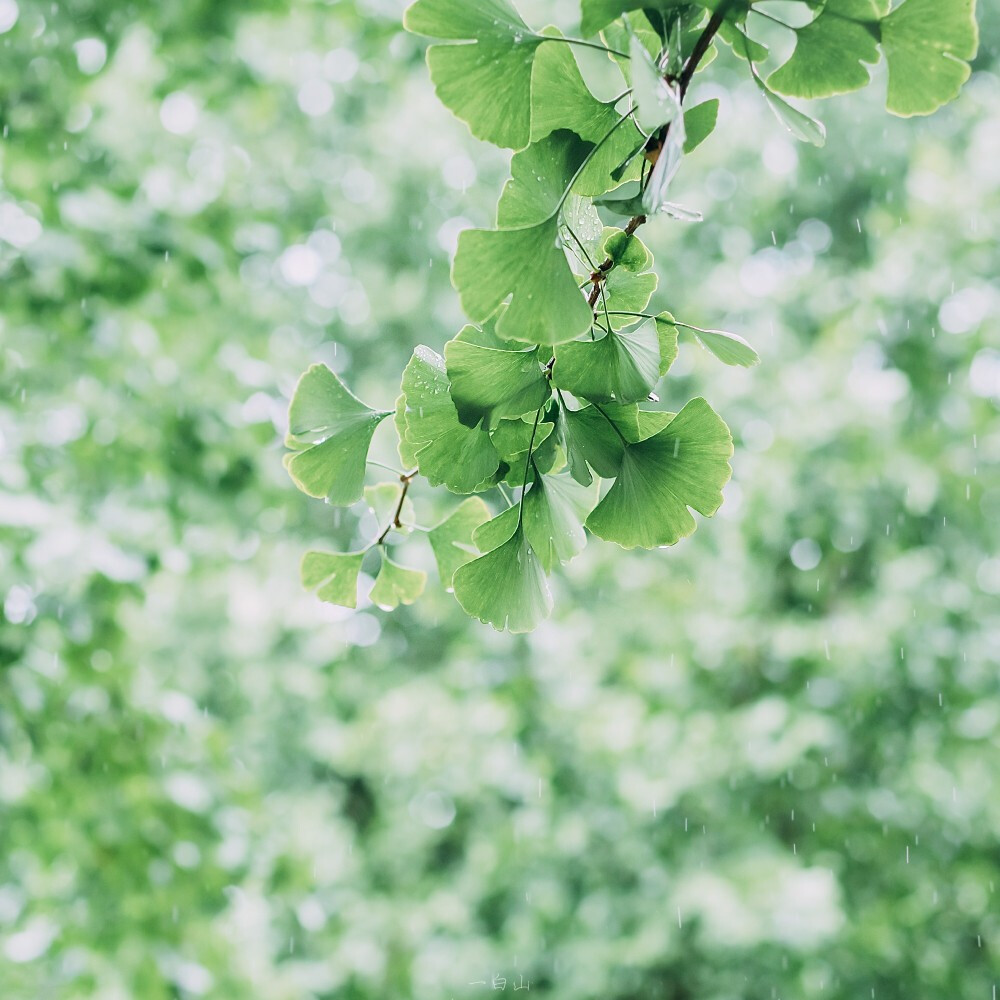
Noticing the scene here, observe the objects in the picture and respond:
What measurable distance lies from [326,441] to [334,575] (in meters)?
0.07

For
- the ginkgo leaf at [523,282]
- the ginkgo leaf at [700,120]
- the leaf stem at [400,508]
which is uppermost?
the ginkgo leaf at [700,120]

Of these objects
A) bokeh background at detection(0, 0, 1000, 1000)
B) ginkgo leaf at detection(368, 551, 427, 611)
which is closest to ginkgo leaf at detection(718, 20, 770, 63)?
ginkgo leaf at detection(368, 551, 427, 611)

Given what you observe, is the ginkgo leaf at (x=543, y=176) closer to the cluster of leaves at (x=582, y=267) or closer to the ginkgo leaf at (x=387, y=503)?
the cluster of leaves at (x=582, y=267)

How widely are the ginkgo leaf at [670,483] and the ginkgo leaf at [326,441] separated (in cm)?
9

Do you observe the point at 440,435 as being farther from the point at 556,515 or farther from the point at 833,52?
the point at 833,52

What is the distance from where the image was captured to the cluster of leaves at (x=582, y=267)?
0.24 metres

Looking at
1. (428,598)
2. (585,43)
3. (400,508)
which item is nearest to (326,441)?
(400,508)

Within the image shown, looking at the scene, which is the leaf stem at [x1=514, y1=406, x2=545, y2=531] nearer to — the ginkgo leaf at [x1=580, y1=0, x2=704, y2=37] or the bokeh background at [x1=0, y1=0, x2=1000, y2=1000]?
the ginkgo leaf at [x1=580, y1=0, x2=704, y2=37]

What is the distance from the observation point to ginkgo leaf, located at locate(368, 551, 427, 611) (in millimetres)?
377

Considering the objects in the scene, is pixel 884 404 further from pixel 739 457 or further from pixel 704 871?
pixel 704 871

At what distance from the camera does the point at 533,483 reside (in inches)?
11.8

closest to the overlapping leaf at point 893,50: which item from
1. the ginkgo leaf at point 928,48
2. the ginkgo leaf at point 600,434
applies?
the ginkgo leaf at point 928,48

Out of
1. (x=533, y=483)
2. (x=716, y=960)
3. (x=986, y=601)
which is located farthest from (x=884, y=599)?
(x=533, y=483)

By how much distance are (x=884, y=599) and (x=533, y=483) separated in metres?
2.04
